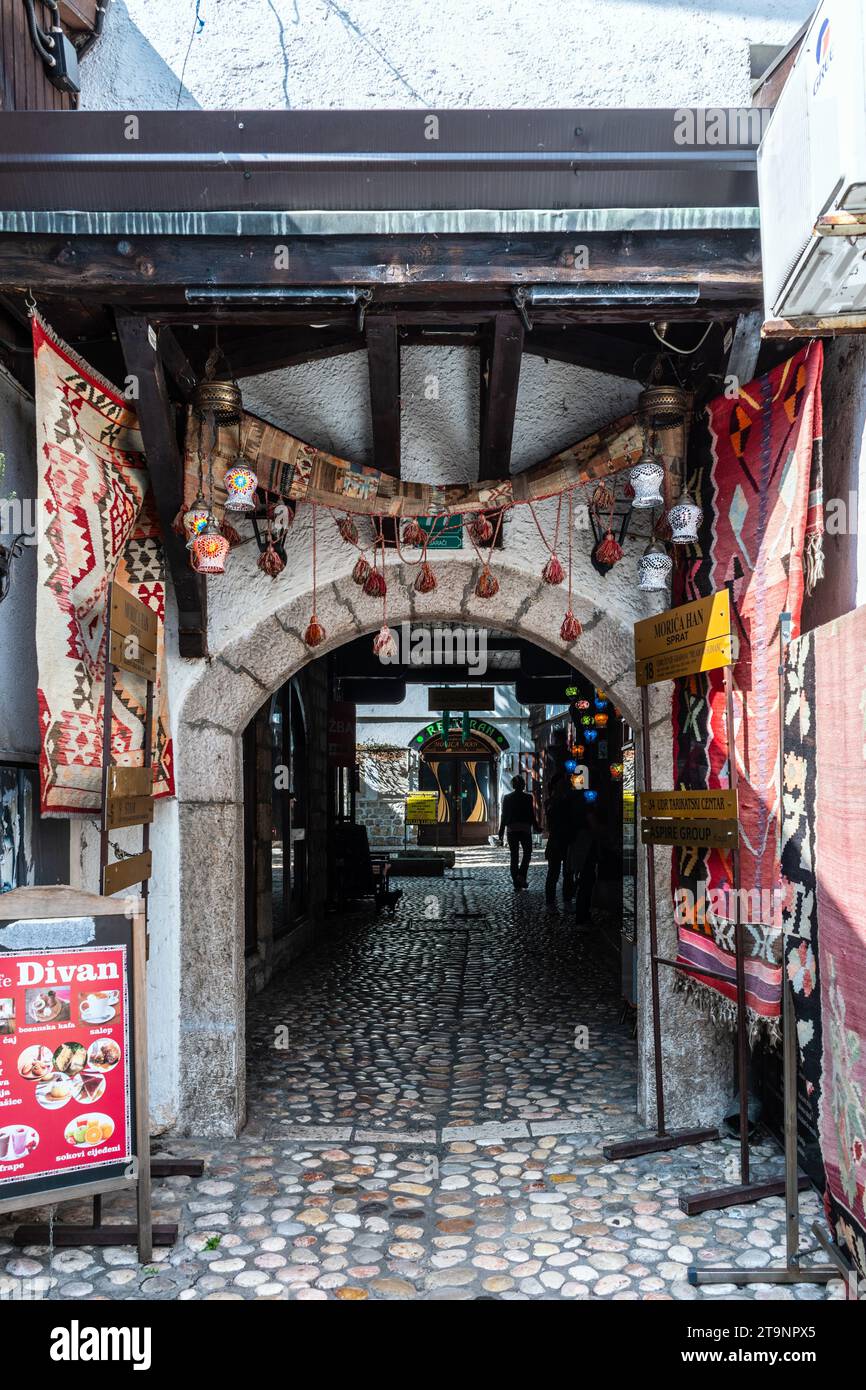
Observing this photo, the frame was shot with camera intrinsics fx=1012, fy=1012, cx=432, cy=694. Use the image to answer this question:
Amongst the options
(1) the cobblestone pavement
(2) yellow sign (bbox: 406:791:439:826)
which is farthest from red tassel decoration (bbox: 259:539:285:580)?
(2) yellow sign (bbox: 406:791:439:826)

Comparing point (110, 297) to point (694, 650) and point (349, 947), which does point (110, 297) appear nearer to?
point (694, 650)

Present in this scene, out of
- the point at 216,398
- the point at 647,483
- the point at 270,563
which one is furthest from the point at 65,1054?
the point at 647,483

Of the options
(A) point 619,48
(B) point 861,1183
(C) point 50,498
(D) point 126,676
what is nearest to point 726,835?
(B) point 861,1183

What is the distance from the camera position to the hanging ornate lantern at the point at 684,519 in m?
3.87

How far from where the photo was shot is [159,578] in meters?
4.30

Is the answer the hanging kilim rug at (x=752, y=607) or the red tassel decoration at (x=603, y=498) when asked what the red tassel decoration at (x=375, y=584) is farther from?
the hanging kilim rug at (x=752, y=607)

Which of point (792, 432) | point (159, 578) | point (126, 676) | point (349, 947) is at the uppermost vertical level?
point (792, 432)

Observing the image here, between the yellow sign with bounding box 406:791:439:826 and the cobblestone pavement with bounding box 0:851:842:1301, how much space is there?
46.8 ft

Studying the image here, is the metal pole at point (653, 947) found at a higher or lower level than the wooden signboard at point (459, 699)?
lower

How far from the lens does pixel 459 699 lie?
1733 centimetres

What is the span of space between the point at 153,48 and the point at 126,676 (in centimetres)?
253

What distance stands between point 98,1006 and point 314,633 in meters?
1.81

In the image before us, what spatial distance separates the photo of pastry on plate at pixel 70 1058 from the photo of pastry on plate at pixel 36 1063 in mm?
18

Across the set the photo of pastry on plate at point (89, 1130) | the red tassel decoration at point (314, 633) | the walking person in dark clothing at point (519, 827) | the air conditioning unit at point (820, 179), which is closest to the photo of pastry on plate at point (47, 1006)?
the photo of pastry on plate at point (89, 1130)
